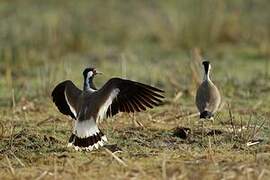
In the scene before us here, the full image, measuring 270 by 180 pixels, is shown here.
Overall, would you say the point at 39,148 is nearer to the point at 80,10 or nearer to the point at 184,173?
the point at 184,173

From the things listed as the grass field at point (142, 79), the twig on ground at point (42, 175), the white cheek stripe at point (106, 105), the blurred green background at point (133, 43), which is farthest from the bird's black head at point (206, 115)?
the blurred green background at point (133, 43)

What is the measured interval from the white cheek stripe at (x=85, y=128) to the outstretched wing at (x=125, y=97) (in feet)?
0.31

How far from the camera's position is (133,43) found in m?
15.8

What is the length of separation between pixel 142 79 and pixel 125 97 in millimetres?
4554

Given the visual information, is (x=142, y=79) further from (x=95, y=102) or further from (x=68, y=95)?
(x=95, y=102)

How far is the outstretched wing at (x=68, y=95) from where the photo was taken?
23.9 feet

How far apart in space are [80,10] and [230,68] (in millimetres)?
6358

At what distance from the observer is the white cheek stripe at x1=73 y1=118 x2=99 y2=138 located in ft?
23.1

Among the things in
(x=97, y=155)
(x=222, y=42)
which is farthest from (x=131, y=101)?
(x=222, y=42)

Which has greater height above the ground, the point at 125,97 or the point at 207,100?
the point at 125,97

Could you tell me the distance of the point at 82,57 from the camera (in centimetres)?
1431

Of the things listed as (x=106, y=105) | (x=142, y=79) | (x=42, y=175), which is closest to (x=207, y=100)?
(x=106, y=105)

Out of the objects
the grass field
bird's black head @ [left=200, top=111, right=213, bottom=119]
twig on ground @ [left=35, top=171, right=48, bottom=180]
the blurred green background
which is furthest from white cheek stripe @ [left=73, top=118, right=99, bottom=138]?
the blurred green background

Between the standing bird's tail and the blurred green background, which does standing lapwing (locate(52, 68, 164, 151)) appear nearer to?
the standing bird's tail
